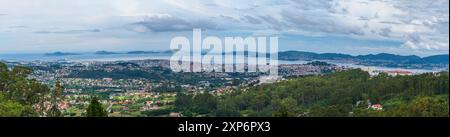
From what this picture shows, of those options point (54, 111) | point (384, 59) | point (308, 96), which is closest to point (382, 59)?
point (384, 59)

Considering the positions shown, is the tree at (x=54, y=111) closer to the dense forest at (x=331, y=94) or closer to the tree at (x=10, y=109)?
the tree at (x=10, y=109)

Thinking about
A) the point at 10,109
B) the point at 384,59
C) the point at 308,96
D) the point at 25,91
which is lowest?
the point at 308,96

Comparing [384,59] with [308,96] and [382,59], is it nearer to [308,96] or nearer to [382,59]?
[382,59]

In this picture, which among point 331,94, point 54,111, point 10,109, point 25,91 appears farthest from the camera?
point 331,94

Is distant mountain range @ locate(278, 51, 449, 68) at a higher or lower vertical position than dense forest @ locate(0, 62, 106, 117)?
higher

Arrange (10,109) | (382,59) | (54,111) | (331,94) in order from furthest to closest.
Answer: (331,94) < (382,59) < (54,111) < (10,109)

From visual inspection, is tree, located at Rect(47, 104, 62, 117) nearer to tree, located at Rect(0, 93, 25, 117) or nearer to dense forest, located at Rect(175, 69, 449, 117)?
tree, located at Rect(0, 93, 25, 117)

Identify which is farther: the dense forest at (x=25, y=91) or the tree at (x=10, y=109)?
the dense forest at (x=25, y=91)

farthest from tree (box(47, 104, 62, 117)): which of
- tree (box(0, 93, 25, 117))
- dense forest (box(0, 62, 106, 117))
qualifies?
tree (box(0, 93, 25, 117))

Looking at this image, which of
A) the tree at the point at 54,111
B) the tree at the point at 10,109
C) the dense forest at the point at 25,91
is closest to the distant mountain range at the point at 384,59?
the tree at the point at 54,111
